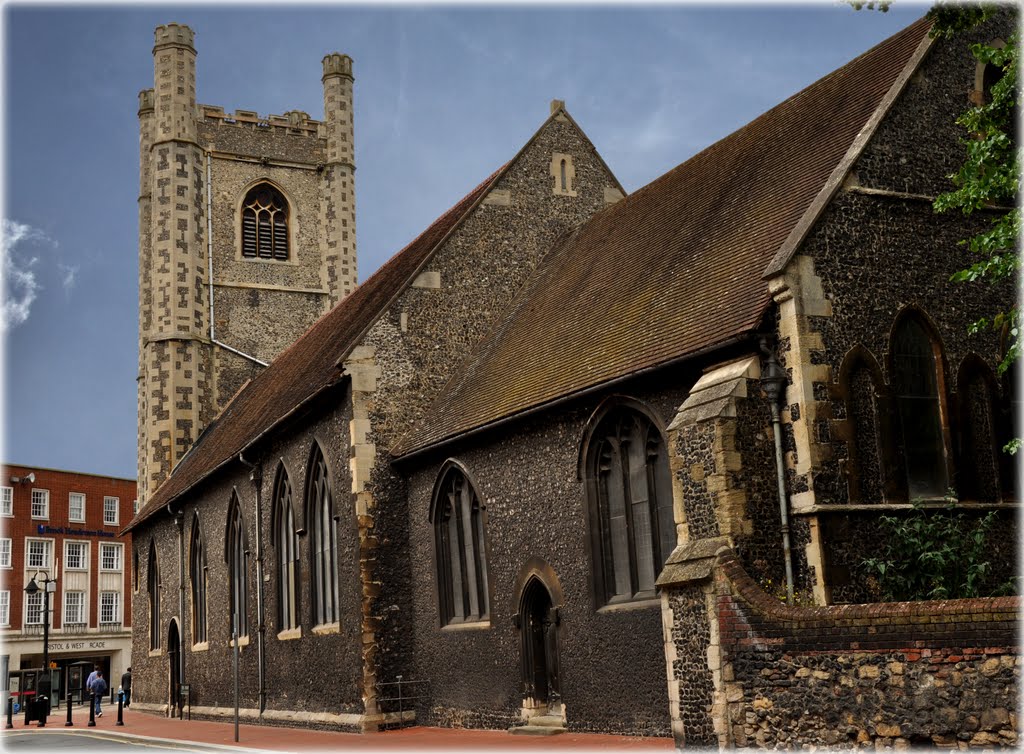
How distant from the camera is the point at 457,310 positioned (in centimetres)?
2369

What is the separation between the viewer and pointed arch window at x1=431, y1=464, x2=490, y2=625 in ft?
66.6

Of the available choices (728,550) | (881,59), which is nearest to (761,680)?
(728,550)

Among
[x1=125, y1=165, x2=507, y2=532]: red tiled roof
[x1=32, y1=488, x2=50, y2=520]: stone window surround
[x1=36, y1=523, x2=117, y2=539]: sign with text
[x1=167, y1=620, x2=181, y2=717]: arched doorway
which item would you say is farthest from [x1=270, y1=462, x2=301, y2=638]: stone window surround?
[x1=32, y1=488, x2=50, y2=520]: stone window surround

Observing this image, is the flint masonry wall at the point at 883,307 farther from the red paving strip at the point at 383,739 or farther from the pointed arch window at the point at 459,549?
the pointed arch window at the point at 459,549

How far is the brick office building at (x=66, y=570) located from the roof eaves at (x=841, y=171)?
4977 cm

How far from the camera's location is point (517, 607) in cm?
1891

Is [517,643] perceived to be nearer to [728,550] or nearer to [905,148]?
[728,550]

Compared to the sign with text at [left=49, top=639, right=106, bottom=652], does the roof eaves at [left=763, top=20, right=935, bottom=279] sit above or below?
above

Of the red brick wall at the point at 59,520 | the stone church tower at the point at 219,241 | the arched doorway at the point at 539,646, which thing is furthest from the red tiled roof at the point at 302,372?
the red brick wall at the point at 59,520

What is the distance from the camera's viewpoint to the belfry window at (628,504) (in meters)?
16.4

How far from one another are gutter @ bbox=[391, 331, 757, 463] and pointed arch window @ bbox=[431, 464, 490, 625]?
0.64 m

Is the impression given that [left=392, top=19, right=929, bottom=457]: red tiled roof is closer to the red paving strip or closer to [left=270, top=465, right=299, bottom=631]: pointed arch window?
[left=270, top=465, right=299, bottom=631]: pointed arch window

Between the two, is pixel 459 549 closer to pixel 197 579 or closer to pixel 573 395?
pixel 573 395

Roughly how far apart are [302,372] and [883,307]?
1609 cm
